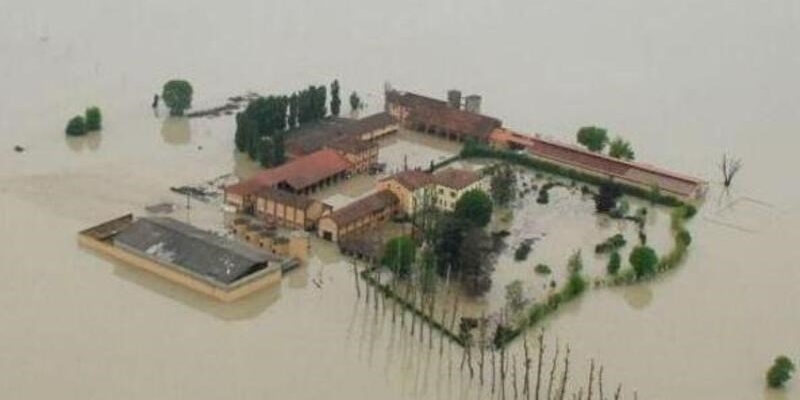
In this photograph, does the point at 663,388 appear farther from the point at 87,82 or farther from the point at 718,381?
the point at 87,82

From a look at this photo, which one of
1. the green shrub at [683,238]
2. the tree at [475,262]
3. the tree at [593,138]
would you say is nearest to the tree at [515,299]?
the tree at [475,262]

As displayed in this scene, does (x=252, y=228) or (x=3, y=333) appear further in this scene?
(x=252, y=228)

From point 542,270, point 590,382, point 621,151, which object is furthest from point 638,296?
point 621,151

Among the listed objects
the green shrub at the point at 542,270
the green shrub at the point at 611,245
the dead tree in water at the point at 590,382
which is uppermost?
the green shrub at the point at 611,245

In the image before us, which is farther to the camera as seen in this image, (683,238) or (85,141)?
(85,141)

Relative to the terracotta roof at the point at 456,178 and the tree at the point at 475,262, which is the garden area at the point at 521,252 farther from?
the terracotta roof at the point at 456,178

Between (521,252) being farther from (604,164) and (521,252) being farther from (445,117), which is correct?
(445,117)

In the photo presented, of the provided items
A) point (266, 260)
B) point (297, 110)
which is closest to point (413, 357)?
point (266, 260)
